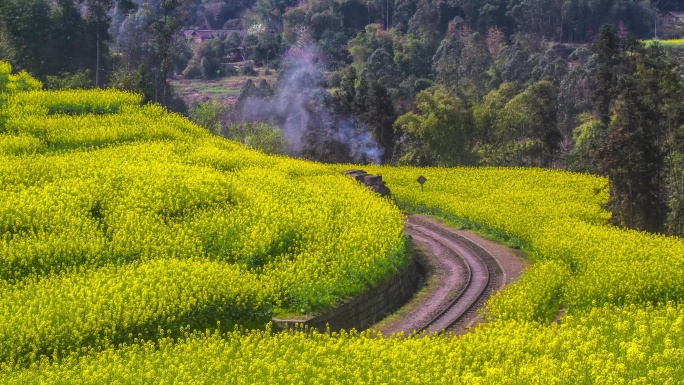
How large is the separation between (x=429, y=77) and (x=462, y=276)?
230 ft

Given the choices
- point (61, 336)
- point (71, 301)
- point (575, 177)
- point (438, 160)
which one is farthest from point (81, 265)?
point (438, 160)

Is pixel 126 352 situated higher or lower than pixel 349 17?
lower

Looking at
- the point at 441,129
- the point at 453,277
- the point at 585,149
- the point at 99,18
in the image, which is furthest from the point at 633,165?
the point at 99,18

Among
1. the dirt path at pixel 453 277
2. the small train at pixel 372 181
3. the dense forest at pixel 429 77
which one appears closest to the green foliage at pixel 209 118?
the dense forest at pixel 429 77

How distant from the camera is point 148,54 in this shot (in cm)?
8600

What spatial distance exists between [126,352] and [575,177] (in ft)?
115

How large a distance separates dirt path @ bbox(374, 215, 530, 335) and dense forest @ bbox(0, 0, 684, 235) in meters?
7.24

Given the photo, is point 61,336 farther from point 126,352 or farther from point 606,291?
point 606,291

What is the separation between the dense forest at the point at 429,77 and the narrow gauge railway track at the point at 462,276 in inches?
297

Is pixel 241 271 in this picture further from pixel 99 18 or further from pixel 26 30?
pixel 99 18

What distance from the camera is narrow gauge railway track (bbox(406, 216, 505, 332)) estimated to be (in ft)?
77.3

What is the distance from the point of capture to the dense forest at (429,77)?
3781cm

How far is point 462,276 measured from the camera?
28.4m

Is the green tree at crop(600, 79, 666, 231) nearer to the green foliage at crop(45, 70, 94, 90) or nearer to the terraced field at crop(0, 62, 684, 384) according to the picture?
the terraced field at crop(0, 62, 684, 384)
